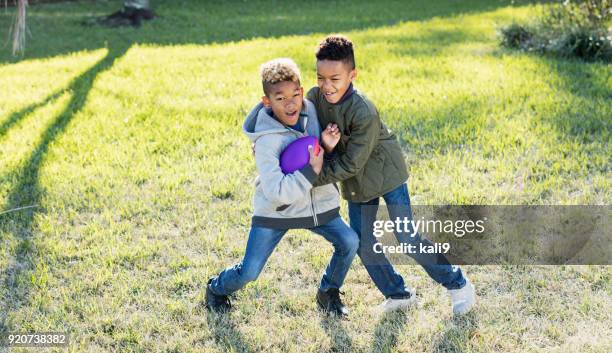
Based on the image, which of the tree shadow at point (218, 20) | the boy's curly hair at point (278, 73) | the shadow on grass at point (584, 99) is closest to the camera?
the boy's curly hair at point (278, 73)

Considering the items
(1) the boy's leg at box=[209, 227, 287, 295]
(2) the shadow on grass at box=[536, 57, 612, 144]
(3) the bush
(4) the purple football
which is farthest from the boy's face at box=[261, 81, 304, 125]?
(3) the bush

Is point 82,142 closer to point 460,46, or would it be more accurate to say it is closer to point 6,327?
point 6,327

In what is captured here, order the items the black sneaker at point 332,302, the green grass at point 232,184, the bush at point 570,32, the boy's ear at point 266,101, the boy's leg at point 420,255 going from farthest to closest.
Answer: the bush at point 570,32, the black sneaker at point 332,302, the green grass at point 232,184, the boy's leg at point 420,255, the boy's ear at point 266,101

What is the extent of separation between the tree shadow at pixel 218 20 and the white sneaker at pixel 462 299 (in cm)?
772

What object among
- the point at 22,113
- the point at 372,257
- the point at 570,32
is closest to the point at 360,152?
the point at 372,257

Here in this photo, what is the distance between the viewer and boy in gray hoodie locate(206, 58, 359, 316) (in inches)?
126

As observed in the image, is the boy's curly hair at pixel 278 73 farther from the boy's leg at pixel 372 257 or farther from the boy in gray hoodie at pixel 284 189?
the boy's leg at pixel 372 257

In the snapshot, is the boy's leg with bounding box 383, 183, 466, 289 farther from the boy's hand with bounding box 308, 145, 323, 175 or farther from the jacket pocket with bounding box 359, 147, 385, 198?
the boy's hand with bounding box 308, 145, 323, 175

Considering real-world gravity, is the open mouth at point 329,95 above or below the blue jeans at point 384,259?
above

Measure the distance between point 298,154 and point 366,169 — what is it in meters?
0.40

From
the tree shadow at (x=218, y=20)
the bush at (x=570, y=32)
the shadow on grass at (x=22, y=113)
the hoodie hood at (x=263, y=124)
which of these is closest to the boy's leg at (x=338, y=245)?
the hoodie hood at (x=263, y=124)

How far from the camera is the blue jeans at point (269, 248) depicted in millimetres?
3492

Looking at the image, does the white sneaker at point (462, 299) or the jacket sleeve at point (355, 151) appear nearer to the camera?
the jacket sleeve at point (355, 151)

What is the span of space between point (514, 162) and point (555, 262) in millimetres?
1406
